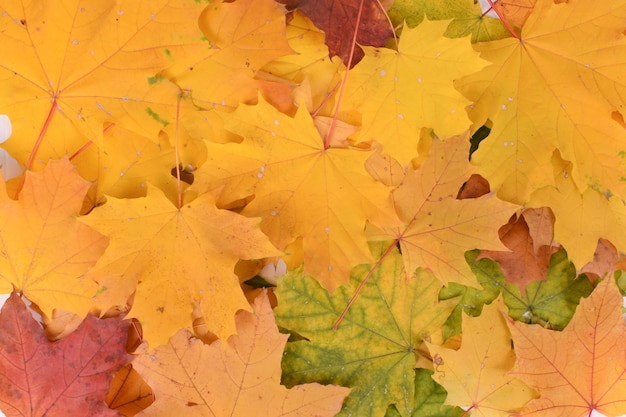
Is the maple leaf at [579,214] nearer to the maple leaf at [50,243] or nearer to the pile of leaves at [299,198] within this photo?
the pile of leaves at [299,198]

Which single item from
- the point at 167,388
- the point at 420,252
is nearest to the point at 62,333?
the point at 167,388

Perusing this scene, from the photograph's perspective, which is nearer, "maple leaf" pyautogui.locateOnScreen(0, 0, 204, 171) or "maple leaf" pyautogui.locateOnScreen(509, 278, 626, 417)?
"maple leaf" pyautogui.locateOnScreen(0, 0, 204, 171)

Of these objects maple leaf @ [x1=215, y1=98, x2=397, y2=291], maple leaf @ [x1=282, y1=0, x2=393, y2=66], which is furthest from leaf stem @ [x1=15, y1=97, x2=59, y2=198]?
maple leaf @ [x1=282, y1=0, x2=393, y2=66]

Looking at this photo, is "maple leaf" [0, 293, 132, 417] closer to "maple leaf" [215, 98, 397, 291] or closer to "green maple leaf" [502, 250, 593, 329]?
"maple leaf" [215, 98, 397, 291]

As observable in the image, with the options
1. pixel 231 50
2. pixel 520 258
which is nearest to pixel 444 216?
pixel 520 258

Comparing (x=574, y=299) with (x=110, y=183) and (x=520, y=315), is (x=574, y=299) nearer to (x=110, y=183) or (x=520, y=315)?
(x=520, y=315)

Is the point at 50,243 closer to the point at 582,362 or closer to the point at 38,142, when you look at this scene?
the point at 38,142
